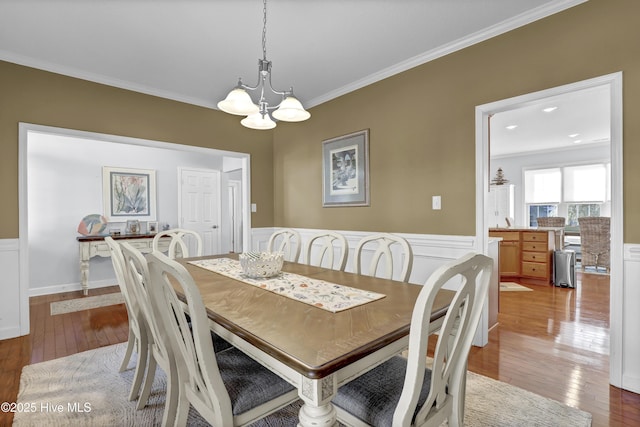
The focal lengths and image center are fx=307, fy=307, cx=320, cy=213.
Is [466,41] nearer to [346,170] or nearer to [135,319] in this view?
[346,170]

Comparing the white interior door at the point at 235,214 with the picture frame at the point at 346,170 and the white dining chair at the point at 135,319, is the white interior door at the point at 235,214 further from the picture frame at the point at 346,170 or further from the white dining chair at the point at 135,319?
the white dining chair at the point at 135,319

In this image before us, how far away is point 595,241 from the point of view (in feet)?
18.3

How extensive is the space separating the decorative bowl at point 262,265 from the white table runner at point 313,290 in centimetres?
4

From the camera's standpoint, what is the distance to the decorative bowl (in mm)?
1869

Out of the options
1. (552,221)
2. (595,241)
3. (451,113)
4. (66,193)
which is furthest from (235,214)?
(595,241)

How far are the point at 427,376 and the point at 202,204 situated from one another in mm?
5539

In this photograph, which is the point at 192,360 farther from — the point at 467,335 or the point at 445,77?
the point at 445,77

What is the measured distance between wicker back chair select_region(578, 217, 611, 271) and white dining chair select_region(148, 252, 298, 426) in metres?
6.70

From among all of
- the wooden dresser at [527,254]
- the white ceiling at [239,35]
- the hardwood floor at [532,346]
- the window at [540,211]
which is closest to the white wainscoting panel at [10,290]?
the hardwood floor at [532,346]

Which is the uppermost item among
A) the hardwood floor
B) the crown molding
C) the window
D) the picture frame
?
the crown molding

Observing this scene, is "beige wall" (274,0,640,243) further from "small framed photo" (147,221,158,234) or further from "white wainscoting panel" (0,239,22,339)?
"white wainscoting panel" (0,239,22,339)

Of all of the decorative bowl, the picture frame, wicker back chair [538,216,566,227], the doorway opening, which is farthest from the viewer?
wicker back chair [538,216,566,227]

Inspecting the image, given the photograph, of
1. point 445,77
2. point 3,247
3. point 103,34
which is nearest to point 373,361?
point 445,77

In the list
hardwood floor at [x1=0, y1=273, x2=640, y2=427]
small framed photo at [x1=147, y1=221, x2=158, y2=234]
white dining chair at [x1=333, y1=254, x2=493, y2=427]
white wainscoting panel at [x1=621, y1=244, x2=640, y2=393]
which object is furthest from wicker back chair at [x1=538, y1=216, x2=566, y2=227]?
small framed photo at [x1=147, y1=221, x2=158, y2=234]
